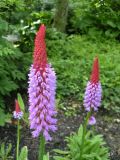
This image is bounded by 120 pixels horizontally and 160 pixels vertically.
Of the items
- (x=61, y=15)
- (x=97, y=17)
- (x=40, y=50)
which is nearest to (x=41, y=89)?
(x=40, y=50)

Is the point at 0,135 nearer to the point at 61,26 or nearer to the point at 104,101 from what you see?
the point at 104,101

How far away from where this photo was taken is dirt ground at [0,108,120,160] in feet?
17.9

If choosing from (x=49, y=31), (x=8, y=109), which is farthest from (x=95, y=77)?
(x=49, y=31)

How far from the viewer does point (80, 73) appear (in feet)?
23.4

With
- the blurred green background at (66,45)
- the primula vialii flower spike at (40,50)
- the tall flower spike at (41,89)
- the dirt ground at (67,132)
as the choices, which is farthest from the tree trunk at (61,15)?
the primula vialii flower spike at (40,50)

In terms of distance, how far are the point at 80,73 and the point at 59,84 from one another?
2.04 feet

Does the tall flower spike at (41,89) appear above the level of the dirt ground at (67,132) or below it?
above

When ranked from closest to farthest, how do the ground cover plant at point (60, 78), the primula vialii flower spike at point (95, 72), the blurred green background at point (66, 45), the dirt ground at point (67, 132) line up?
the ground cover plant at point (60, 78) → the primula vialii flower spike at point (95, 72) → the dirt ground at point (67, 132) → the blurred green background at point (66, 45)

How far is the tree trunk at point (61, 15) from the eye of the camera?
30.5ft

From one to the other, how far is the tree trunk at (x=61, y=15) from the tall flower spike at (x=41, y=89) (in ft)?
20.9

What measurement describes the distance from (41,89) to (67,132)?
2.88 m

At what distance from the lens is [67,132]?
5801 mm

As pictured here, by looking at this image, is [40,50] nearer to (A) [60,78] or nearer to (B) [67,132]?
(B) [67,132]

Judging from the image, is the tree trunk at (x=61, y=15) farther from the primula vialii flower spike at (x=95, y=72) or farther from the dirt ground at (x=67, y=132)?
the primula vialii flower spike at (x=95, y=72)
